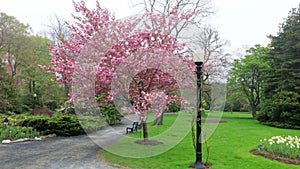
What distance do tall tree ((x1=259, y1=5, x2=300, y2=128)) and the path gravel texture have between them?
420 inches

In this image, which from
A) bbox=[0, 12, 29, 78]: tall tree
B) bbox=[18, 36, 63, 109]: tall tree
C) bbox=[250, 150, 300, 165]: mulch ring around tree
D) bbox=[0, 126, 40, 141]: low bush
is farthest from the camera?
bbox=[18, 36, 63, 109]: tall tree

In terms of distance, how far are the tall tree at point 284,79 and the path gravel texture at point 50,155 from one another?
10660 millimetres

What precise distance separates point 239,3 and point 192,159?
29.3 ft

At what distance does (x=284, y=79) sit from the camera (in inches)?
547

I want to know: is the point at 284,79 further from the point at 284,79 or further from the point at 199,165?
the point at 199,165

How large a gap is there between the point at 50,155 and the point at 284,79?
13.6 m

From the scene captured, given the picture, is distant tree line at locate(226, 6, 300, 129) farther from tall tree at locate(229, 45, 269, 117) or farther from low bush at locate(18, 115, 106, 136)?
low bush at locate(18, 115, 106, 136)

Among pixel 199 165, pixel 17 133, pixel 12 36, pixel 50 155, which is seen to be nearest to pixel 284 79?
pixel 199 165

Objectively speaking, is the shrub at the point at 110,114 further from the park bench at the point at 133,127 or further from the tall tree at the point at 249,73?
the tall tree at the point at 249,73

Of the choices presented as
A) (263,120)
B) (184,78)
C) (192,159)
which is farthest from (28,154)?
(263,120)

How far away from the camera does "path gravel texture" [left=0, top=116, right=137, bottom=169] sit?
5.08 m

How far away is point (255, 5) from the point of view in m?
11.9

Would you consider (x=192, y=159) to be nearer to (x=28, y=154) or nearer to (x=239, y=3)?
(x=28, y=154)

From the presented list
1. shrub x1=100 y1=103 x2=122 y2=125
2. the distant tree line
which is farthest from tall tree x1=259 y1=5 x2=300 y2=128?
shrub x1=100 y1=103 x2=122 y2=125
